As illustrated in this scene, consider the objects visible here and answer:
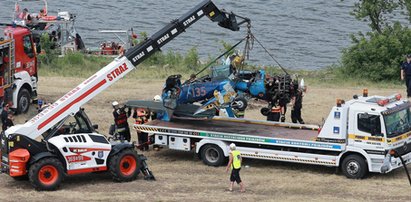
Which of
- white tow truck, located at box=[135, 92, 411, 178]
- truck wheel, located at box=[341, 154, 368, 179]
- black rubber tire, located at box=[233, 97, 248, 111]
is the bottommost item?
truck wheel, located at box=[341, 154, 368, 179]

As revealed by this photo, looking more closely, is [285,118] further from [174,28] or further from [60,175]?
[60,175]

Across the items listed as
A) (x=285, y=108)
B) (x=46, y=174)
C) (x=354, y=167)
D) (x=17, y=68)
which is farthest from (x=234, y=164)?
(x=17, y=68)

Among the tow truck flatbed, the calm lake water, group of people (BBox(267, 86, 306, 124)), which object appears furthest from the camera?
the calm lake water

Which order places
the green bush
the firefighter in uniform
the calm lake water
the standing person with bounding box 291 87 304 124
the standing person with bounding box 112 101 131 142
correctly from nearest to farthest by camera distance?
the standing person with bounding box 112 101 131 142
the firefighter in uniform
the standing person with bounding box 291 87 304 124
the green bush
the calm lake water

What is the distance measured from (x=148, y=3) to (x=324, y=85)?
26.9 metres

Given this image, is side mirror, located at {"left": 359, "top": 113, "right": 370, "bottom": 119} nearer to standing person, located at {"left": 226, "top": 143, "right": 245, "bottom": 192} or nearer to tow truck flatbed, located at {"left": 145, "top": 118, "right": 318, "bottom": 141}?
tow truck flatbed, located at {"left": 145, "top": 118, "right": 318, "bottom": 141}

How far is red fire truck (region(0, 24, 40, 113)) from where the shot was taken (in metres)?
28.6

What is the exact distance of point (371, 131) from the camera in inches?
880

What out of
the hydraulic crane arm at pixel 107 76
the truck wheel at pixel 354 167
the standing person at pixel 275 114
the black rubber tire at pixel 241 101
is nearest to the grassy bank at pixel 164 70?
the standing person at pixel 275 114

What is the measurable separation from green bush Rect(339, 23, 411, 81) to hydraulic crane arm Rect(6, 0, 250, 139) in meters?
12.7

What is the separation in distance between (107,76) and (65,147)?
2.33 m

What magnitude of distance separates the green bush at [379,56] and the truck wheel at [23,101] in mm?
13499

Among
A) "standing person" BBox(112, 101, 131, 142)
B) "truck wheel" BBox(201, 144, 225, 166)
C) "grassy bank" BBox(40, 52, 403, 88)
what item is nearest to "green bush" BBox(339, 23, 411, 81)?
"grassy bank" BBox(40, 52, 403, 88)

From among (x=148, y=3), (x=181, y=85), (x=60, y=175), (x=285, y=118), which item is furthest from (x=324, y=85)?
(x=148, y=3)
